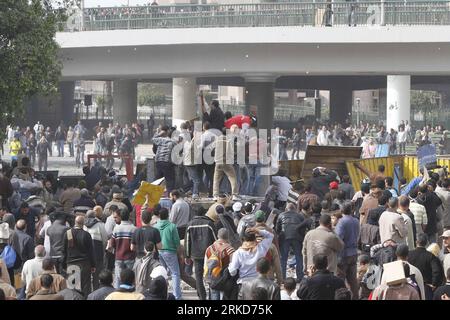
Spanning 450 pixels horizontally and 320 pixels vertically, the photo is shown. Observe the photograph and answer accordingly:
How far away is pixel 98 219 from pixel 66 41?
81.9 feet

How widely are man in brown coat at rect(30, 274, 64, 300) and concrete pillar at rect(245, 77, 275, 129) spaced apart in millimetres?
31930

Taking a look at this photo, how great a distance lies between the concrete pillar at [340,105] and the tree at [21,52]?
46926 mm

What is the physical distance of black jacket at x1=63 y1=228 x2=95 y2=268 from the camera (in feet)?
52.2

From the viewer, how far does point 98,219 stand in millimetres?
17141

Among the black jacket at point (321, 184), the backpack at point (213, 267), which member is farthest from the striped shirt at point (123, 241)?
the black jacket at point (321, 184)

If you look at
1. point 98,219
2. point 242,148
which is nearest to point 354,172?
point 242,148

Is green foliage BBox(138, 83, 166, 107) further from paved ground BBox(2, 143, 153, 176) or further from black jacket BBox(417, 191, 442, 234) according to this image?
black jacket BBox(417, 191, 442, 234)

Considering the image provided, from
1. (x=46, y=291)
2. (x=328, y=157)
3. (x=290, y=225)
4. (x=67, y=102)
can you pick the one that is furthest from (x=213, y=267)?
(x=67, y=102)

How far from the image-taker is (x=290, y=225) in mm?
17500

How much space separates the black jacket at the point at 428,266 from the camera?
13.8 m

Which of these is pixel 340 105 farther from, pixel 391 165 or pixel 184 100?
pixel 391 165

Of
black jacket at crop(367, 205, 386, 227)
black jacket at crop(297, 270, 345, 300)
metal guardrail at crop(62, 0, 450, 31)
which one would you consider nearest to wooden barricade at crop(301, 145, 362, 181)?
black jacket at crop(367, 205, 386, 227)

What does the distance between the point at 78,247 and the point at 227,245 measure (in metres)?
2.36
